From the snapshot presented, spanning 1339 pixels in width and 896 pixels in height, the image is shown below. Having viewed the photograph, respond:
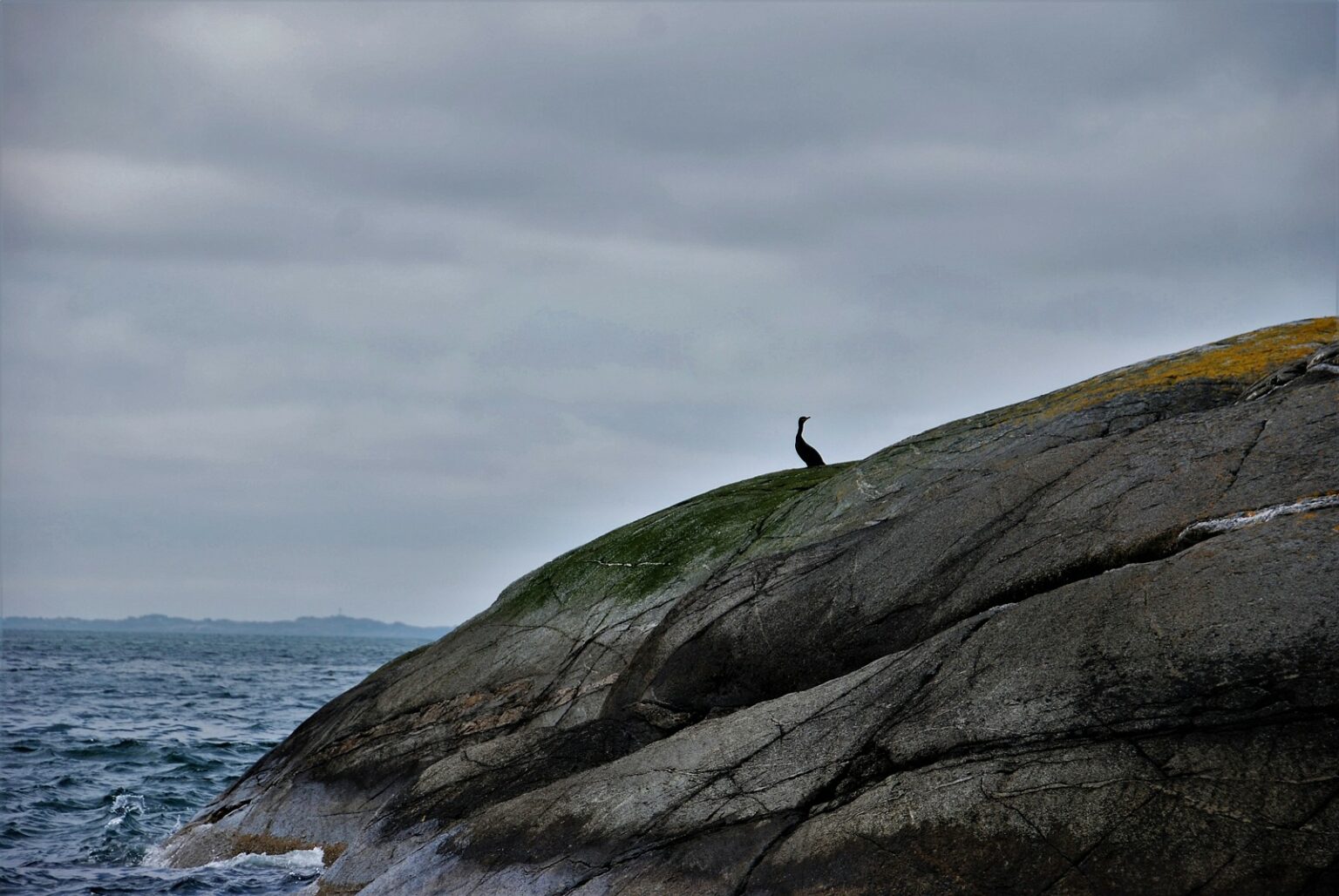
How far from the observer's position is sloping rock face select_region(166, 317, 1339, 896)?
27.3 feet

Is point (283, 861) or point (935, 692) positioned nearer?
point (935, 692)

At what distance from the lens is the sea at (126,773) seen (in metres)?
15.5

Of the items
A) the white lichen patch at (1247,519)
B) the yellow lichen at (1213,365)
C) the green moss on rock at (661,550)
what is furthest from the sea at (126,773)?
the yellow lichen at (1213,365)

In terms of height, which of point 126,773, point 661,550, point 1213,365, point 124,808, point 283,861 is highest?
point 1213,365

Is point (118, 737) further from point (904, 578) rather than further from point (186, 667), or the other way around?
point (186, 667)

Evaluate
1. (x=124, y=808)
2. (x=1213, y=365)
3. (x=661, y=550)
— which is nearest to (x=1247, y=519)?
(x=1213, y=365)

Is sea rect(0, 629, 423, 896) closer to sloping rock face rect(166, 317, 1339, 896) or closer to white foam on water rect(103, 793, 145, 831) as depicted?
white foam on water rect(103, 793, 145, 831)

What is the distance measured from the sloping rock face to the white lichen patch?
0.09ft

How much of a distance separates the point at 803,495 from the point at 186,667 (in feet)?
227

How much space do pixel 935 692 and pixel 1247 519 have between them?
3119 millimetres

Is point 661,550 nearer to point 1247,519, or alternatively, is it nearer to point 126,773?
point 1247,519

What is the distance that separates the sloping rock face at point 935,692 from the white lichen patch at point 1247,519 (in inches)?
1.1

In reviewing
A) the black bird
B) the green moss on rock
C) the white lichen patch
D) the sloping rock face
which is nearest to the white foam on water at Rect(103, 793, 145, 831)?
the sloping rock face

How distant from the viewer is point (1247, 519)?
32.7 ft
